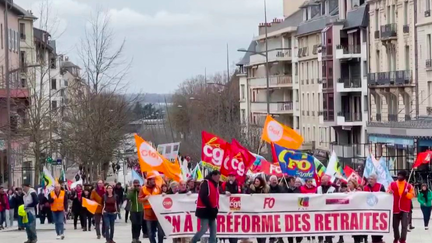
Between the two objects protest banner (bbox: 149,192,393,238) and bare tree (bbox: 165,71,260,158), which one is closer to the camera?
protest banner (bbox: 149,192,393,238)

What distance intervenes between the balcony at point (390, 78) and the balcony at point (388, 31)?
2.06 metres

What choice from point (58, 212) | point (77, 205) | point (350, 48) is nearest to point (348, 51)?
point (350, 48)

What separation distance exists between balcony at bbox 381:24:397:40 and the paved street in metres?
30.5

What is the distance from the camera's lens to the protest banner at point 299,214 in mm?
26125

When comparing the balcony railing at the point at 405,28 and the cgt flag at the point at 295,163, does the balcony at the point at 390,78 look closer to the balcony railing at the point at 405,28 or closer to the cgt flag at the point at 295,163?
the balcony railing at the point at 405,28

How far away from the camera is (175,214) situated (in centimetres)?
2648

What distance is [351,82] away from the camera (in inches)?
3307

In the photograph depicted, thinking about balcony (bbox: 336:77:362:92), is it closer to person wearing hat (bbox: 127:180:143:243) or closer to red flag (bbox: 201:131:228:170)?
person wearing hat (bbox: 127:180:143:243)

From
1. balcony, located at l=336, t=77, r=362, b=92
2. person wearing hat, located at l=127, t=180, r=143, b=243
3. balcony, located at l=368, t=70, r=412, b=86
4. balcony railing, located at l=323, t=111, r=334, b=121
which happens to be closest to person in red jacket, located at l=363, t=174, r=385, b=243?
person wearing hat, located at l=127, t=180, r=143, b=243

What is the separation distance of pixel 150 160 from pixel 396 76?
43.7 metres

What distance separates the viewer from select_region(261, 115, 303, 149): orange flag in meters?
30.4

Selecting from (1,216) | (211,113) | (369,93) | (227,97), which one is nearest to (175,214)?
(1,216)

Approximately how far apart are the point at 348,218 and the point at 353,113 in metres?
57.9

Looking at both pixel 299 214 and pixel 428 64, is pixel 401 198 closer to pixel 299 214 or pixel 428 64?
pixel 299 214
